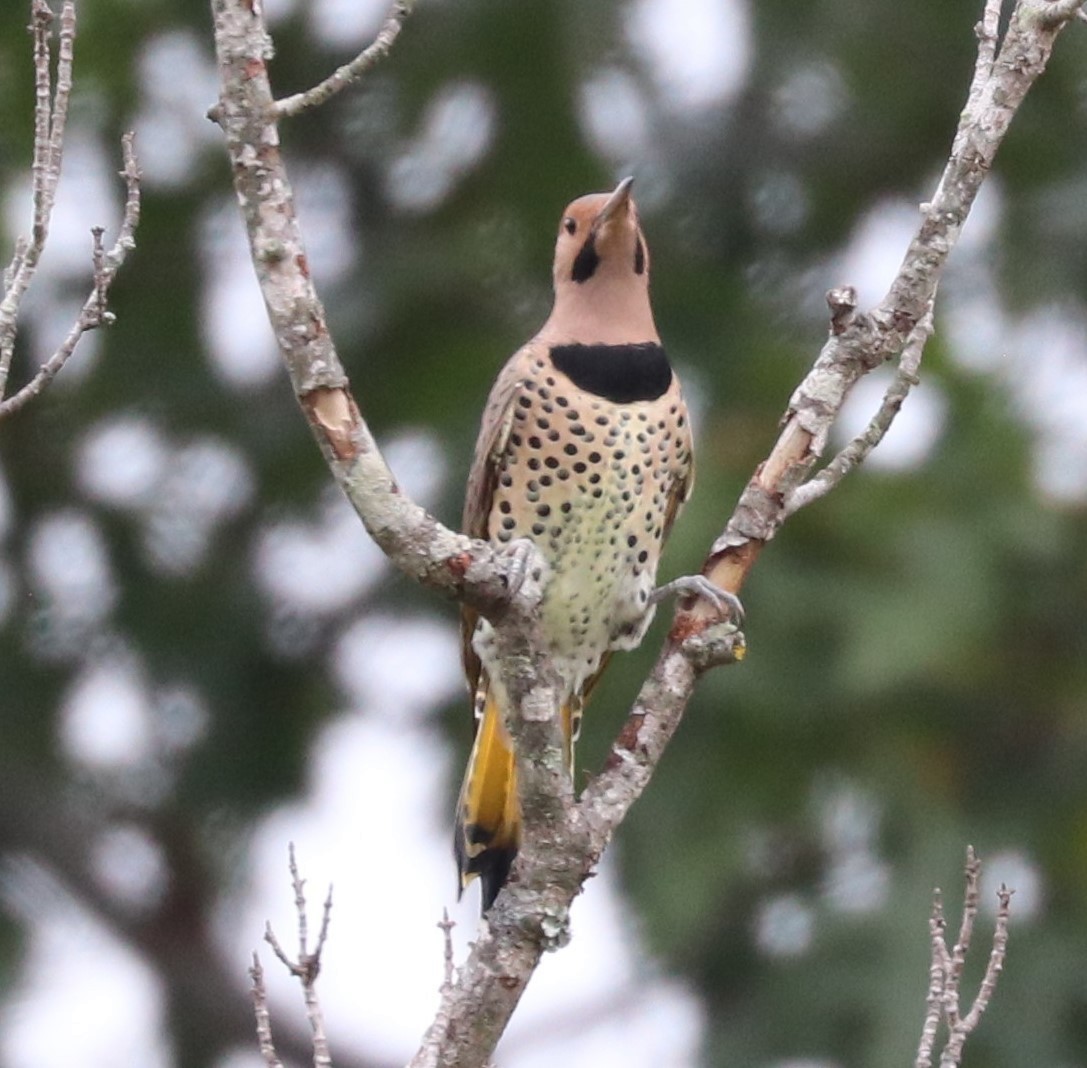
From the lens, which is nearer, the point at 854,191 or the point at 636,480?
the point at 636,480

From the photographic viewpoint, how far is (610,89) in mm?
7836

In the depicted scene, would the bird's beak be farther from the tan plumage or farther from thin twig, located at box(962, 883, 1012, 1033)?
thin twig, located at box(962, 883, 1012, 1033)

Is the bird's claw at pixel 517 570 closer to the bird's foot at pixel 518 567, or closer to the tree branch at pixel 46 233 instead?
the bird's foot at pixel 518 567

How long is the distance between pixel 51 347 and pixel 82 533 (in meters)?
0.67

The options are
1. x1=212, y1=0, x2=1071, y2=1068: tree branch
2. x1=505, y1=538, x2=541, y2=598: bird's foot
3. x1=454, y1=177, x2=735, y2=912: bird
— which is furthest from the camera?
x1=454, y1=177, x2=735, y2=912: bird

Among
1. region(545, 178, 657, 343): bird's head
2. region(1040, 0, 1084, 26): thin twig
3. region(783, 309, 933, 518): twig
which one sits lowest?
region(783, 309, 933, 518): twig

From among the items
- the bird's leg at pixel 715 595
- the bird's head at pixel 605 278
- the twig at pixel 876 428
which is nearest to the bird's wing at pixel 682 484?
the bird's head at pixel 605 278

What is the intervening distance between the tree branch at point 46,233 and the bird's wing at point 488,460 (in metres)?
1.57

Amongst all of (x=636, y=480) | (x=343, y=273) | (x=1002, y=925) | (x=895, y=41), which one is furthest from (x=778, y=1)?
(x=1002, y=925)

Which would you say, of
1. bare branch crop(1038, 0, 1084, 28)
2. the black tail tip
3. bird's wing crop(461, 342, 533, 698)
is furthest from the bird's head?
bare branch crop(1038, 0, 1084, 28)

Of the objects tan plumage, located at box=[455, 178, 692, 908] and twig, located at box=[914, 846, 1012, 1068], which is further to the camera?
tan plumage, located at box=[455, 178, 692, 908]

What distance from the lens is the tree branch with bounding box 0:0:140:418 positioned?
3.10 metres

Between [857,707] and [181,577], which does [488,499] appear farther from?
[181,577]

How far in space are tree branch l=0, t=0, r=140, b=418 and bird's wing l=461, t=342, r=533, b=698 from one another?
61.7 inches
